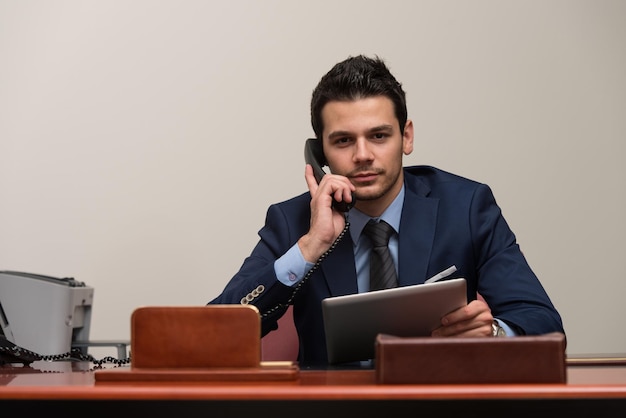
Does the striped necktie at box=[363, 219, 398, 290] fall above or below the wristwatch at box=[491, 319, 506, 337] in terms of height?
above

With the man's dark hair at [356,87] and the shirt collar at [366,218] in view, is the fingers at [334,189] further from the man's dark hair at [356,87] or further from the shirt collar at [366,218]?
the man's dark hair at [356,87]

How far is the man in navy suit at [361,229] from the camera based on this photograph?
1.98m

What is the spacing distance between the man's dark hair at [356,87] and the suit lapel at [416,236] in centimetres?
24

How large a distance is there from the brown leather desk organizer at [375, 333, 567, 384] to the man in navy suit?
892 mm

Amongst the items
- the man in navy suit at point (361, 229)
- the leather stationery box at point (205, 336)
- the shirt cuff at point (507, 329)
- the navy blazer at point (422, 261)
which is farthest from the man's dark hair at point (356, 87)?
the leather stationery box at point (205, 336)

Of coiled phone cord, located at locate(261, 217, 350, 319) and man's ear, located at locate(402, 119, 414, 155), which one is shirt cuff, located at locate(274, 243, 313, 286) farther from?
man's ear, located at locate(402, 119, 414, 155)

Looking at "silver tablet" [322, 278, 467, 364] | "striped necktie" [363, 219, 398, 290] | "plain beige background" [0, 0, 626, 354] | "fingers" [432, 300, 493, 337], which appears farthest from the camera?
"plain beige background" [0, 0, 626, 354]

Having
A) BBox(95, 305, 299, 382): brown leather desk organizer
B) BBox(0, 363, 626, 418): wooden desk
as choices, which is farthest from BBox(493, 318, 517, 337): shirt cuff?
BBox(95, 305, 299, 382): brown leather desk organizer

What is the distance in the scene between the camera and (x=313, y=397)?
938 mm

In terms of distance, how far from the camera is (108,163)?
329cm

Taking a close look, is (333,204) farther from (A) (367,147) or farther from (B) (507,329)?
(B) (507,329)

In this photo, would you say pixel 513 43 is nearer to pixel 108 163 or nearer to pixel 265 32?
pixel 265 32

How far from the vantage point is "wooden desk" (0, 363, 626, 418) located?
3.08 feet

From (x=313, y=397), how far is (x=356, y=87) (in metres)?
1.43
